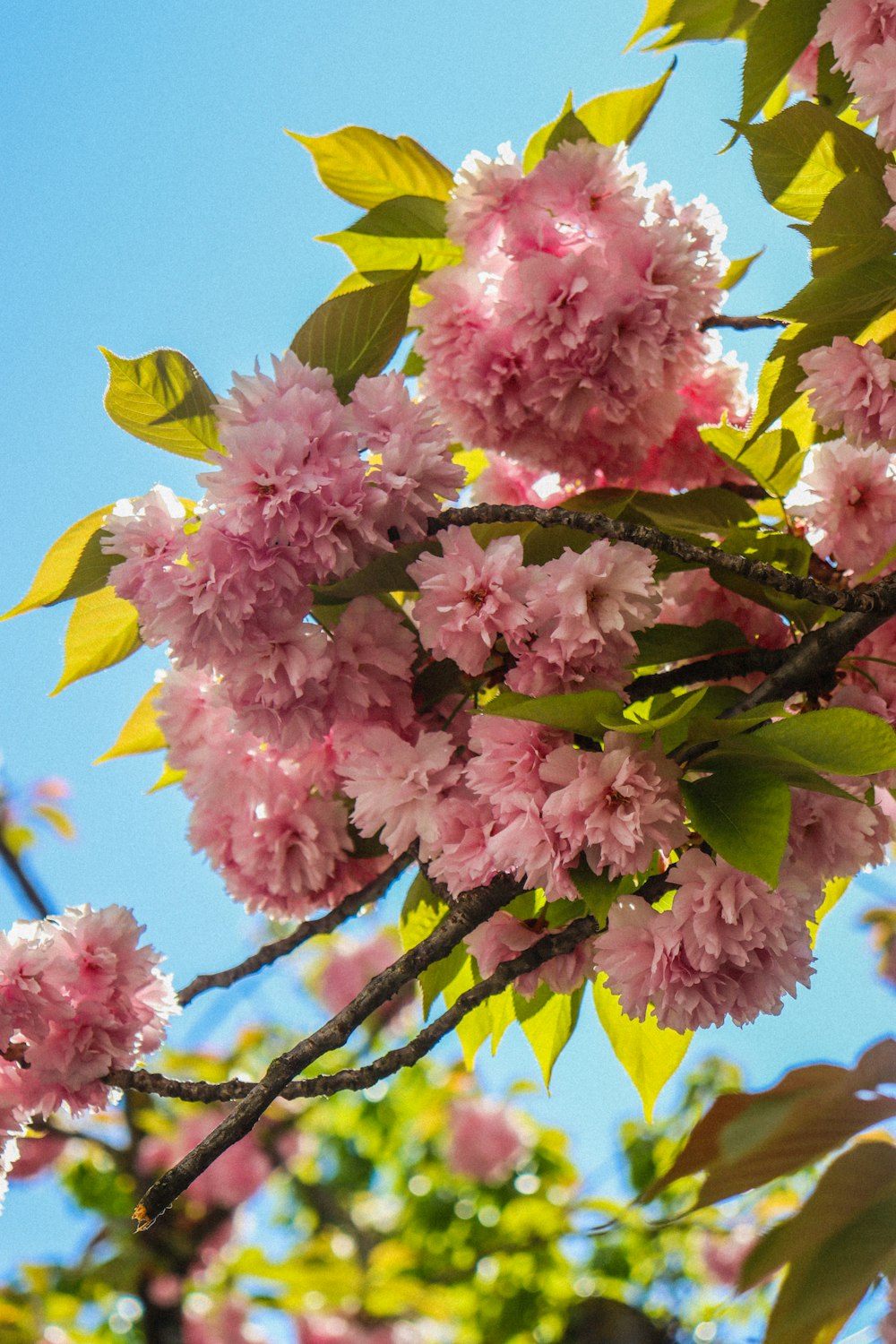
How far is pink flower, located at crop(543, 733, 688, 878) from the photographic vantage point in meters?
0.69

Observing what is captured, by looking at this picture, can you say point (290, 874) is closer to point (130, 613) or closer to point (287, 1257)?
point (130, 613)

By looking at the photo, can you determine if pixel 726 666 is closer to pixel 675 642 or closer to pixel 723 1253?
pixel 675 642

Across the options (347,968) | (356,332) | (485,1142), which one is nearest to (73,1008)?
(356,332)

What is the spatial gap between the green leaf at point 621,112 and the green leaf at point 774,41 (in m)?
0.12

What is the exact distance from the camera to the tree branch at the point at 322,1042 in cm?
66

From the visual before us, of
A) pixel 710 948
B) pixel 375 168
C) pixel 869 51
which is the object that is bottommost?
pixel 710 948

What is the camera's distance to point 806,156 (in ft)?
2.86

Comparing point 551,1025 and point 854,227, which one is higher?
point 854,227

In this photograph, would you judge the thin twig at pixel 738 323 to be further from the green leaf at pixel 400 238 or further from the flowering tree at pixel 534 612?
the green leaf at pixel 400 238

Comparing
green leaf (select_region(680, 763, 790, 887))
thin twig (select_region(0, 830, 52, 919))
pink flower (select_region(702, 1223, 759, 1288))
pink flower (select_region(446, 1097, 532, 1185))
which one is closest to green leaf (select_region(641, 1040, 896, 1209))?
green leaf (select_region(680, 763, 790, 887))

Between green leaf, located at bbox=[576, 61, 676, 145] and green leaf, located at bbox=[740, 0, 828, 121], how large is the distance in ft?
0.40

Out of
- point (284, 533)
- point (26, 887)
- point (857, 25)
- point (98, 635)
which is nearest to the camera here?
point (284, 533)

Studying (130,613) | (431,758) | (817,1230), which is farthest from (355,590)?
(817,1230)

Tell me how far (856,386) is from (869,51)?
0.23 m
